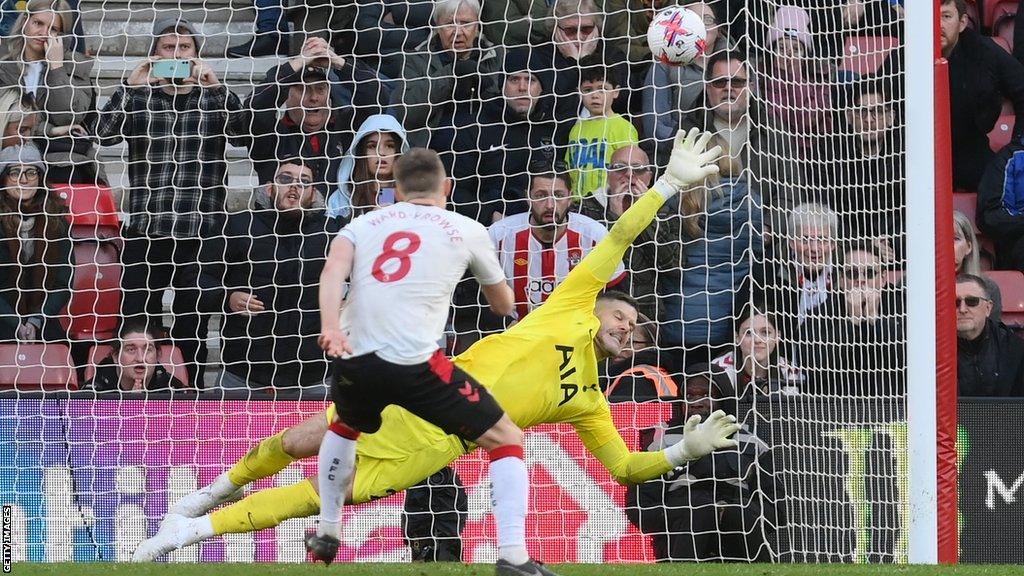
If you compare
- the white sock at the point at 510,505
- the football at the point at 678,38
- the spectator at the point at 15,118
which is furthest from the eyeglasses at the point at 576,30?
the white sock at the point at 510,505

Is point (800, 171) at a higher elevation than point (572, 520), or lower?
higher

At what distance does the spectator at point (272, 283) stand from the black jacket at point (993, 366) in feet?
12.2

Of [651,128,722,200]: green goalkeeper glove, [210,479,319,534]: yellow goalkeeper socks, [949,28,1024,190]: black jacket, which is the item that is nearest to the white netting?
[651,128,722,200]: green goalkeeper glove

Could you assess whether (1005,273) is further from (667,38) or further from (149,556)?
(149,556)

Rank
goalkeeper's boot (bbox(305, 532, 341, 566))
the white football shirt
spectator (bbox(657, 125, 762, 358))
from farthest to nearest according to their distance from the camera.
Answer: spectator (bbox(657, 125, 762, 358))
goalkeeper's boot (bbox(305, 532, 341, 566))
the white football shirt

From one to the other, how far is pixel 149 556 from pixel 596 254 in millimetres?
2543

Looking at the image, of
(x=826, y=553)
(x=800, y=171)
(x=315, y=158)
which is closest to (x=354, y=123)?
(x=315, y=158)

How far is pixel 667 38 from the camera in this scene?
8094 millimetres

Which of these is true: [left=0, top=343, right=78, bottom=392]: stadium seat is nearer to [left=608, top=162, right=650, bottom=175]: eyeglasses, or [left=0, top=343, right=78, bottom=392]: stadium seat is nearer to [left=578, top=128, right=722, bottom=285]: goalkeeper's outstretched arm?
[left=608, top=162, right=650, bottom=175]: eyeglasses

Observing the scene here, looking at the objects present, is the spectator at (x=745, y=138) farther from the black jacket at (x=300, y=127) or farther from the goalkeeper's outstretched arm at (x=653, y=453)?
the black jacket at (x=300, y=127)

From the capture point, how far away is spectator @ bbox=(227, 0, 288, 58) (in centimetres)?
990

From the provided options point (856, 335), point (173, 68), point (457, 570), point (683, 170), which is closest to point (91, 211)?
point (173, 68)

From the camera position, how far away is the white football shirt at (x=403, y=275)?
5.38 meters

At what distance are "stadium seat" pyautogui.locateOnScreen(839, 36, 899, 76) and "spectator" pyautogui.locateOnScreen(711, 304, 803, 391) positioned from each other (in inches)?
59.3
